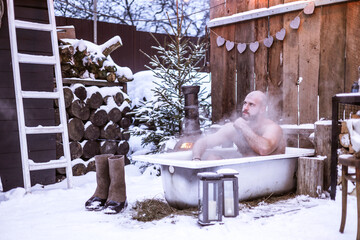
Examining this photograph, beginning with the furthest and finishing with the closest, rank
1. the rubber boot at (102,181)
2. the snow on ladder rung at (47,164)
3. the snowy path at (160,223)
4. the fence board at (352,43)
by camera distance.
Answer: the fence board at (352,43), the snow on ladder rung at (47,164), the rubber boot at (102,181), the snowy path at (160,223)

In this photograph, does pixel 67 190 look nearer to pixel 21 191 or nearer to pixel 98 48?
pixel 21 191

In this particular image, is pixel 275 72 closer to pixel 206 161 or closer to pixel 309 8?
pixel 309 8

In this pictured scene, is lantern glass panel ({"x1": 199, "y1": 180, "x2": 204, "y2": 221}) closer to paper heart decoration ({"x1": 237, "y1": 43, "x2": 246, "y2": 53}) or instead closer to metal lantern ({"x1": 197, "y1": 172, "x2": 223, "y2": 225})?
metal lantern ({"x1": 197, "y1": 172, "x2": 223, "y2": 225})

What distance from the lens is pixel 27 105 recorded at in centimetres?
417

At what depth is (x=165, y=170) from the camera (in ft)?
10.5

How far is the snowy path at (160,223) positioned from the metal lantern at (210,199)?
8 centimetres

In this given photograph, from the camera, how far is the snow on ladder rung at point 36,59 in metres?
3.86

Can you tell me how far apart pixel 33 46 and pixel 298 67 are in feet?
11.2

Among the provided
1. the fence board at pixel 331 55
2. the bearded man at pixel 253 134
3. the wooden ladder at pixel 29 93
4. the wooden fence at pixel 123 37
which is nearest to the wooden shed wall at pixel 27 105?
the wooden ladder at pixel 29 93

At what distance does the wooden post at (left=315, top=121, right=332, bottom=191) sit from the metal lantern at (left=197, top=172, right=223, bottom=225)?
1488 mm

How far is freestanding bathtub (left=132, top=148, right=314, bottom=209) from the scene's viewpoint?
295 centimetres

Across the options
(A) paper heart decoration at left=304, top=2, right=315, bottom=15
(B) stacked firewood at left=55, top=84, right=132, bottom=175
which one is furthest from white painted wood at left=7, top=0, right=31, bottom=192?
(A) paper heart decoration at left=304, top=2, right=315, bottom=15

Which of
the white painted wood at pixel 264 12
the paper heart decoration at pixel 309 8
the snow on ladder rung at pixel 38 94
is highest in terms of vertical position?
the white painted wood at pixel 264 12

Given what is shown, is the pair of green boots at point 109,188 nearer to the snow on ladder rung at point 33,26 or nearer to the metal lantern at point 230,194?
the metal lantern at point 230,194
